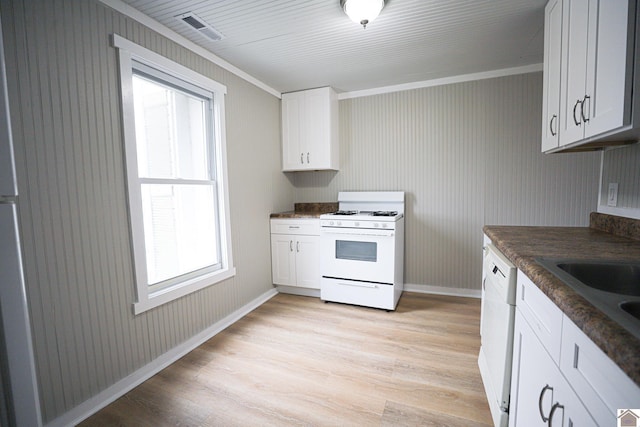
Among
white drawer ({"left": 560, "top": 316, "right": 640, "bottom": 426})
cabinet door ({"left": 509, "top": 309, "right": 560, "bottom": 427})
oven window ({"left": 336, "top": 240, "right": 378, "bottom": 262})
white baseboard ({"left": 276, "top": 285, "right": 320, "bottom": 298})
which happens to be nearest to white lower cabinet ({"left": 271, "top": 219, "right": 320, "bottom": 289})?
white baseboard ({"left": 276, "top": 285, "right": 320, "bottom": 298})

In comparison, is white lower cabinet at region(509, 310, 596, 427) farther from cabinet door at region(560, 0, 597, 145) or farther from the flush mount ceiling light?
the flush mount ceiling light

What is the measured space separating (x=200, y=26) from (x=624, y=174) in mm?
2854

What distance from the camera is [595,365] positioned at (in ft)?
1.99

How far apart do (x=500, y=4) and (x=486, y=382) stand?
2.37 meters

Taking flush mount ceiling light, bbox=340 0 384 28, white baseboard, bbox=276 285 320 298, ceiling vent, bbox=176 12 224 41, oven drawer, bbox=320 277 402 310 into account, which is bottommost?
white baseboard, bbox=276 285 320 298

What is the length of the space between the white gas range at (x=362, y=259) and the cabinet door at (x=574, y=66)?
1.48 metres

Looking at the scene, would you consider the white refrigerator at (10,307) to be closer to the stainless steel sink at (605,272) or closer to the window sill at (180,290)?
the window sill at (180,290)

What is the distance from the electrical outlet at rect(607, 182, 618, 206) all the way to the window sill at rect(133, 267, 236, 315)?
284cm

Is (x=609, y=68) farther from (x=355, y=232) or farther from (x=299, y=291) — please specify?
(x=299, y=291)

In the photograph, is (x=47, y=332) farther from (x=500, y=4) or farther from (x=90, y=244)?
(x=500, y=4)

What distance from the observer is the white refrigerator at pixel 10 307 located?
697 mm

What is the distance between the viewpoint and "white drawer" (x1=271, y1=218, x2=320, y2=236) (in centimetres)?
304

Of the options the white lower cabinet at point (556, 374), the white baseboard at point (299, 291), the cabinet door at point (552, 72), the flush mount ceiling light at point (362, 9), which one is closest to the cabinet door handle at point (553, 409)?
the white lower cabinet at point (556, 374)

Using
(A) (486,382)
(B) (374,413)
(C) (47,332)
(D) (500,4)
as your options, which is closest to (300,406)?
(B) (374,413)
